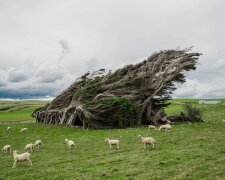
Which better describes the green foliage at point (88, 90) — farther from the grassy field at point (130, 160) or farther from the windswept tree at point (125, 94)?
the grassy field at point (130, 160)

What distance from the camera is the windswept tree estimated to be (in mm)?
47688

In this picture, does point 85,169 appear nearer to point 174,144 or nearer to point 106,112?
point 174,144

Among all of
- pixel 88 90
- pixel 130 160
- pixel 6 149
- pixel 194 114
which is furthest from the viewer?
pixel 88 90

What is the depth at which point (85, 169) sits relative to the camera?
838 inches

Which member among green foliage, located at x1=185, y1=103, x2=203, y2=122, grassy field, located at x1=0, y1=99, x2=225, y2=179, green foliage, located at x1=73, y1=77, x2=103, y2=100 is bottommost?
grassy field, located at x1=0, y1=99, x2=225, y2=179

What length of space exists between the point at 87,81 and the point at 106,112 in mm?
9294

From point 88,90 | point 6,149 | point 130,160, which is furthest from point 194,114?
point 130,160

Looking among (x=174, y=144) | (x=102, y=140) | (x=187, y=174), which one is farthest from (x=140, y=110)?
(x=187, y=174)

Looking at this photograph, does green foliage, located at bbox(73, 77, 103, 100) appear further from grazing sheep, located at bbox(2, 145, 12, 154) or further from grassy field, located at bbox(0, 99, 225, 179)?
grazing sheep, located at bbox(2, 145, 12, 154)

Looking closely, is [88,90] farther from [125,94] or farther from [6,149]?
[6,149]

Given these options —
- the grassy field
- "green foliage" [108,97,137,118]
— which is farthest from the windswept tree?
the grassy field

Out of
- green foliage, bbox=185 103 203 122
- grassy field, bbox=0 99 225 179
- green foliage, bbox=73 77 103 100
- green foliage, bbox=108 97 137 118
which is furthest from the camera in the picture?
green foliage, bbox=73 77 103 100

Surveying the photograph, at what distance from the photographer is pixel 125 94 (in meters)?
51.0

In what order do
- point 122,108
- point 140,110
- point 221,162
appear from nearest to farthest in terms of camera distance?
point 221,162 < point 122,108 < point 140,110
